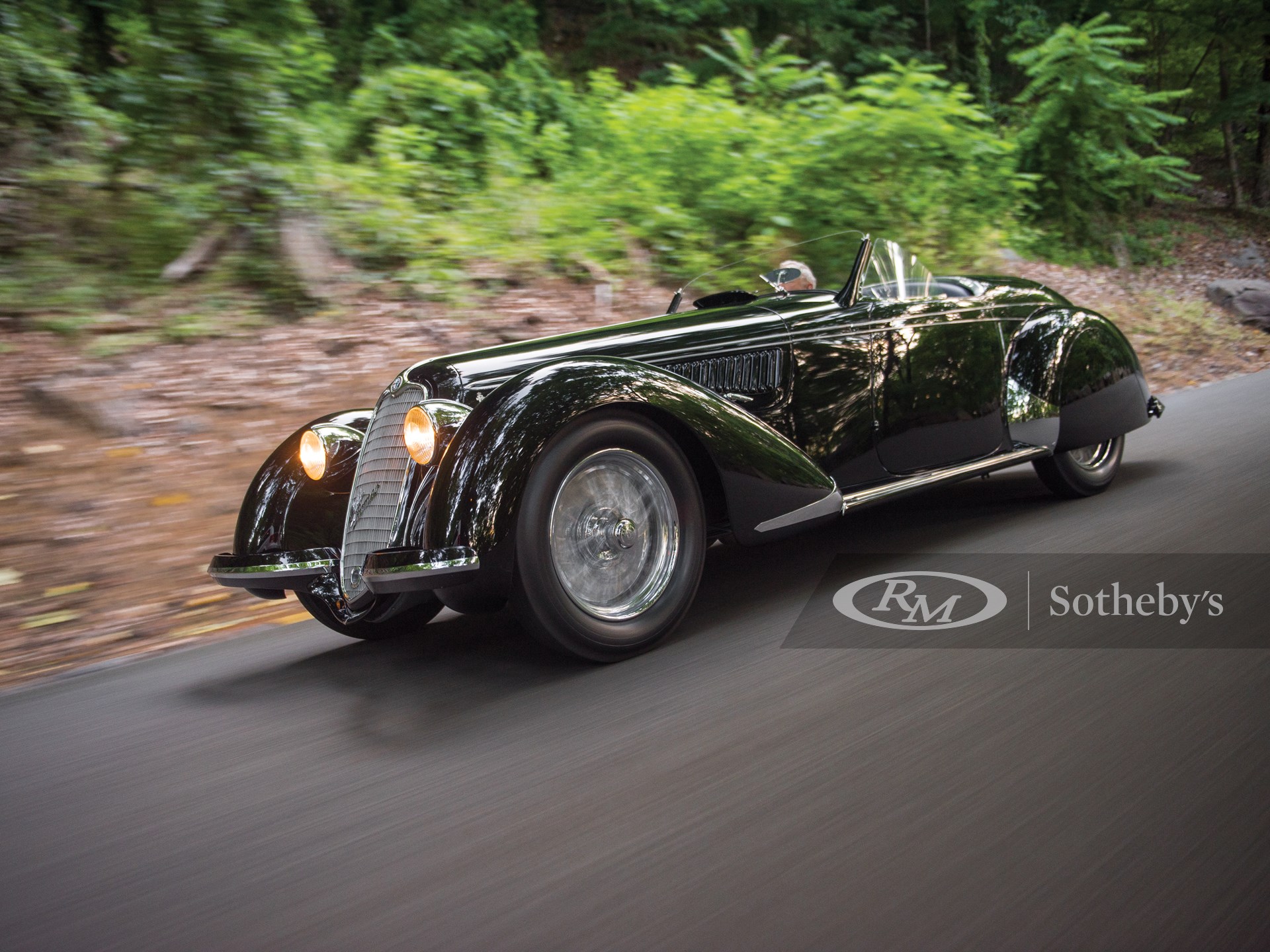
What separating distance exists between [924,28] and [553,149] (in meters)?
8.76

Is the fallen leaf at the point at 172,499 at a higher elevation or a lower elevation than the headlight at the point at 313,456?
lower

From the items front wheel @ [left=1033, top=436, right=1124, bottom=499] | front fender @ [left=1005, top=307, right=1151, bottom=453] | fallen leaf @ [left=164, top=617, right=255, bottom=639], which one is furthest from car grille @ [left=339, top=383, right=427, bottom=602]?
front wheel @ [left=1033, top=436, right=1124, bottom=499]

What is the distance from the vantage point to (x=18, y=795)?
248 centimetres

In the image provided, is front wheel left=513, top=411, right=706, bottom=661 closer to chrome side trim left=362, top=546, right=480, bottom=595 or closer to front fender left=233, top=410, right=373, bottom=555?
chrome side trim left=362, top=546, right=480, bottom=595

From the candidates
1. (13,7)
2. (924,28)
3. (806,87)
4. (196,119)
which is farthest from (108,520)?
(924,28)

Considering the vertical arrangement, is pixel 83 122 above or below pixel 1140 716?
above

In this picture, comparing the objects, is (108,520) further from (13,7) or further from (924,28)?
(924,28)

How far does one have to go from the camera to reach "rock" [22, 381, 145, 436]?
222 inches

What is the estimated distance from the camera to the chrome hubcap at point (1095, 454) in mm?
5016

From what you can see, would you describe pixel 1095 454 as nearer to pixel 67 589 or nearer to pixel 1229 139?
pixel 67 589

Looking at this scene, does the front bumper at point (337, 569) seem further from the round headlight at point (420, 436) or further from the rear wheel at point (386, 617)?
the round headlight at point (420, 436)

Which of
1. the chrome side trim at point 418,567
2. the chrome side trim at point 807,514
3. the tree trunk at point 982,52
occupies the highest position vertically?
the tree trunk at point 982,52

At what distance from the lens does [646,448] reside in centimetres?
314

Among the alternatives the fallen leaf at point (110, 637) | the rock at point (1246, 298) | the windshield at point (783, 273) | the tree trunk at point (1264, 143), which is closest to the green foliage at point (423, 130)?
the windshield at point (783, 273)
